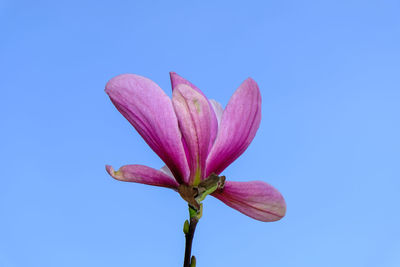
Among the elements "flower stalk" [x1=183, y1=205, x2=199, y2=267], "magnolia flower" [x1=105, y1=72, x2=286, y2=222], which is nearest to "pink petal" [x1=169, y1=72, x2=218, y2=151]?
"magnolia flower" [x1=105, y1=72, x2=286, y2=222]

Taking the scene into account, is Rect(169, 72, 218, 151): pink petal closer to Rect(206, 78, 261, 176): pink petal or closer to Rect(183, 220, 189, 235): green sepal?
Rect(206, 78, 261, 176): pink petal

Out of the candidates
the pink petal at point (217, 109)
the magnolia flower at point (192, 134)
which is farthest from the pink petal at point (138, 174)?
the pink petal at point (217, 109)

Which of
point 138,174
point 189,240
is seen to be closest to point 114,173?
point 138,174

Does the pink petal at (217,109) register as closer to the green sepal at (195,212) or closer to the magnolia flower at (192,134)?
the magnolia flower at (192,134)

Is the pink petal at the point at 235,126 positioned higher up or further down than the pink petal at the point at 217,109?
further down

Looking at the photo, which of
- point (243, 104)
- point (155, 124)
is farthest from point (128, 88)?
point (243, 104)

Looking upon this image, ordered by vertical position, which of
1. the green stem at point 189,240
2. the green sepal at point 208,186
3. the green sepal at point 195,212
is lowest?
the green stem at point 189,240

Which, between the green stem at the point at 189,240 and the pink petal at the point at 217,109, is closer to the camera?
the green stem at the point at 189,240
